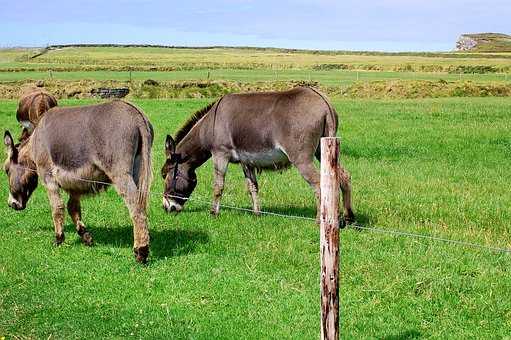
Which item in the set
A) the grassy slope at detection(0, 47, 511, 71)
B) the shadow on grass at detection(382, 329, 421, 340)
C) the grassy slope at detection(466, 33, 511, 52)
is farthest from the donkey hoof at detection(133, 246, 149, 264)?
the grassy slope at detection(466, 33, 511, 52)

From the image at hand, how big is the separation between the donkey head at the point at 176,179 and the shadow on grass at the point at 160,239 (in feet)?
3.25

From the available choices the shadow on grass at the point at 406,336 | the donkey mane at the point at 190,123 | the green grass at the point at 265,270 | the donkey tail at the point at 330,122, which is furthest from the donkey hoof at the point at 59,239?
the shadow on grass at the point at 406,336

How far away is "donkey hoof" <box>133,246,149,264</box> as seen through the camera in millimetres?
9172

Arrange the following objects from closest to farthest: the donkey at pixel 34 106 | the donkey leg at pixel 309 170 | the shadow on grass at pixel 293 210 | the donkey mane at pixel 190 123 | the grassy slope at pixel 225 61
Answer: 1. the donkey leg at pixel 309 170
2. the shadow on grass at pixel 293 210
3. the donkey mane at pixel 190 123
4. the donkey at pixel 34 106
5. the grassy slope at pixel 225 61

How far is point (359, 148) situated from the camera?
1959 centimetres

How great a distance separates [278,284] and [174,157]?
190 inches

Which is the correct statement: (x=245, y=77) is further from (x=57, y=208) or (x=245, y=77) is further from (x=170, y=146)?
(x=57, y=208)

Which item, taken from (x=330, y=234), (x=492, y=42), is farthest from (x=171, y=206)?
(x=492, y=42)

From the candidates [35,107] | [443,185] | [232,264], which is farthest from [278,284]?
[35,107]

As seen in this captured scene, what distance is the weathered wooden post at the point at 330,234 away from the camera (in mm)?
5461

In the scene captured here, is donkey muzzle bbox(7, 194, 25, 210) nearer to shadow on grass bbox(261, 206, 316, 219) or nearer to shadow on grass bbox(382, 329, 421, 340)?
shadow on grass bbox(261, 206, 316, 219)

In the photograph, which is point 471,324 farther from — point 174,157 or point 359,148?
point 359,148

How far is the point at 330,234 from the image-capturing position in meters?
5.58

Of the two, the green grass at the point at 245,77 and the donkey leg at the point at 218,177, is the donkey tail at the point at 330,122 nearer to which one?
the donkey leg at the point at 218,177
